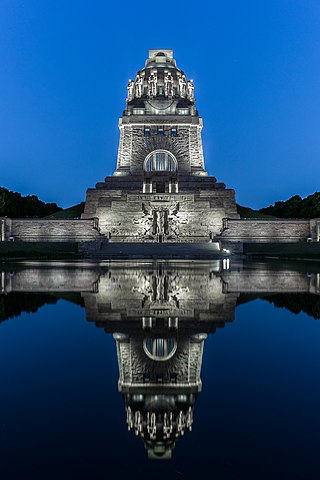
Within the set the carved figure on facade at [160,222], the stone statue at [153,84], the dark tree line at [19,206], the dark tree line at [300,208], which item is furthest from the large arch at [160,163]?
the dark tree line at [19,206]

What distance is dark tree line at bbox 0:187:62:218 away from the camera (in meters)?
52.6

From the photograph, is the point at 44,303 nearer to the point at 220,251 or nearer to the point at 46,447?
the point at 46,447

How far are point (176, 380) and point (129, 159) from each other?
2093 inches

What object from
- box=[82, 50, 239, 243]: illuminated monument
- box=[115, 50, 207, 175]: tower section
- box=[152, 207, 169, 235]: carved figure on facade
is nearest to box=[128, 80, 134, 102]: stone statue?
box=[82, 50, 239, 243]: illuminated monument

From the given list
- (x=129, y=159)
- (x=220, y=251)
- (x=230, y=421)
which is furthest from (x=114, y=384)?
(x=129, y=159)

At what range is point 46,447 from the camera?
2473 millimetres

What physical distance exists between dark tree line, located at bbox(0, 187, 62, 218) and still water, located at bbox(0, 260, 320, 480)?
48746 mm

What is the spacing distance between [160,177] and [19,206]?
69.6ft

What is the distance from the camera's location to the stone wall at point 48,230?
145 feet

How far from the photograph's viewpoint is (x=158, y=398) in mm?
3289

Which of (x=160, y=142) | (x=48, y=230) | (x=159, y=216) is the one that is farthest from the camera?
(x=160, y=142)

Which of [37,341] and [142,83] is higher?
[142,83]

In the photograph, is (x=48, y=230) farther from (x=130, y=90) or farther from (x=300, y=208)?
(x=300, y=208)

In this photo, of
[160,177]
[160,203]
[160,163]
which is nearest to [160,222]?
[160,203]
